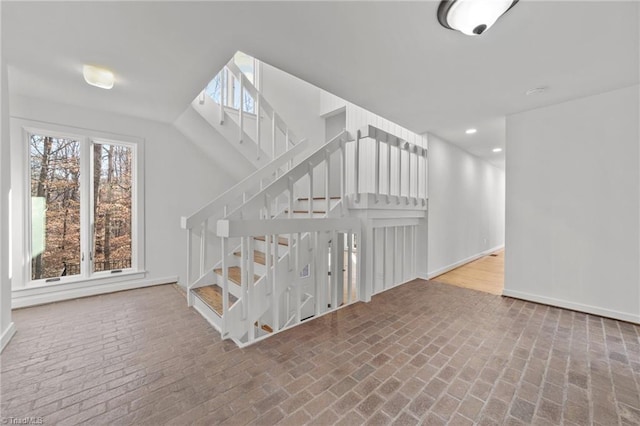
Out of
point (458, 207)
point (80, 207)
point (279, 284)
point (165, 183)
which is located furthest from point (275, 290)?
point (458, 207)

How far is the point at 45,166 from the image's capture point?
3094 millimetres

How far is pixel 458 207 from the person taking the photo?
500 cm

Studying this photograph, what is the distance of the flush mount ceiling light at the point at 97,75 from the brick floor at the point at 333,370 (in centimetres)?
235

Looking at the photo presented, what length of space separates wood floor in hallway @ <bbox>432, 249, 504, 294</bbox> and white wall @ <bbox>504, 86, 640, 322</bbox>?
46 centimetres

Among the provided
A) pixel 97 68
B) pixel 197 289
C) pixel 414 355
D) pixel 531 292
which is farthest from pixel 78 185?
pixel 531 292

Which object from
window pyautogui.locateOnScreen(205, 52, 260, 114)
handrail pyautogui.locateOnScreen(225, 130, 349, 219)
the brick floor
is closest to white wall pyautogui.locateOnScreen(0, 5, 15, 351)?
the brick floor

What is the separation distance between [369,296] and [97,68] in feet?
12.2


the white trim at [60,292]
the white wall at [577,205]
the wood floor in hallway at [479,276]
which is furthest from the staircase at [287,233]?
the white wall at [577,205]

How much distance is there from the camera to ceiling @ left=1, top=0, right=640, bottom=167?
1.64m

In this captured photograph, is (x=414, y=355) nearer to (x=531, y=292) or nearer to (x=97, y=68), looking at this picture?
(x=531, y=292)

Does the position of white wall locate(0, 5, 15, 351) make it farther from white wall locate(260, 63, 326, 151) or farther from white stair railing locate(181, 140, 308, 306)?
white wall locate(260, 63, 326, 151)

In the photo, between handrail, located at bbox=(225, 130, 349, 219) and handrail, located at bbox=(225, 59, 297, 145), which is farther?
handrail, located at bbox=(225, 59, 297, 145)

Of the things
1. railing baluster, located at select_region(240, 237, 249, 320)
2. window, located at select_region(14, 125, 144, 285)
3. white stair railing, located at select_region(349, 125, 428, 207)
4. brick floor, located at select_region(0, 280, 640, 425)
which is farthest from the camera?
white stair railing, located at select_region(349, 125, 428, 207)

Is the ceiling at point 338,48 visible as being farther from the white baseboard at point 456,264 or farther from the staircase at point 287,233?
the white baseboard at point 456,264
